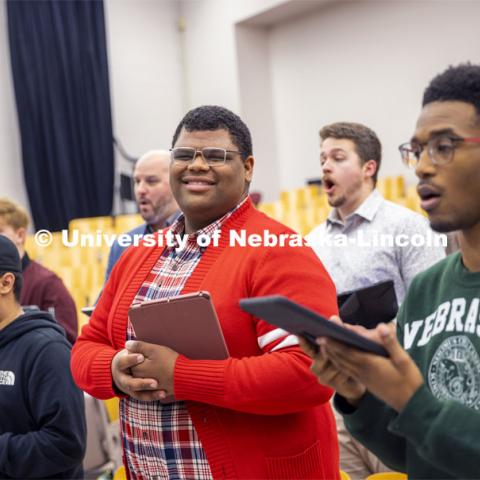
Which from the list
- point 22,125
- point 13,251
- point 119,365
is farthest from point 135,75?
point 119,365

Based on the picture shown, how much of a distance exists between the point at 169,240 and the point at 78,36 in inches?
359

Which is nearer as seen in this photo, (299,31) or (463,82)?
(463,82)

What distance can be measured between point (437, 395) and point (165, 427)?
2.17 ft

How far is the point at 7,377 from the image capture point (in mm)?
2074

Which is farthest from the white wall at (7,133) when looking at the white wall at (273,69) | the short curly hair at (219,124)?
the short curly hair at (219,124)

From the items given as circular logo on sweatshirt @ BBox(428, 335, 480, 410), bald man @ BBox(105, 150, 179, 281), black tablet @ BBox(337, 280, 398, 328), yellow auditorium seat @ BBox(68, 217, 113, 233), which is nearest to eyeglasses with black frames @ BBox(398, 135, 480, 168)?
circular logo on sweatshirt @ BBox(428, 335, 480, 410)

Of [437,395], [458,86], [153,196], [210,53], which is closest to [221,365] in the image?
[437,395]

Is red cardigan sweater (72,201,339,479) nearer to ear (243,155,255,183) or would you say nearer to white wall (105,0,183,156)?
ear (243,155,255,183)

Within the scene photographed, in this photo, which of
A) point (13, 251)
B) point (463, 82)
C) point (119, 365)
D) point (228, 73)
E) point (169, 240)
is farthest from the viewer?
point (228, 73)

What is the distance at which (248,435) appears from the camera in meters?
1.56

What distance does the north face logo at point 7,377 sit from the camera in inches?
81.3

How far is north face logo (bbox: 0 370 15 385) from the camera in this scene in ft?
6.77

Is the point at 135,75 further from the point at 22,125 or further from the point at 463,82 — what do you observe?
the point at 463,82

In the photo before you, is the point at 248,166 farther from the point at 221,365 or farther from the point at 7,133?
the point at 7,133
